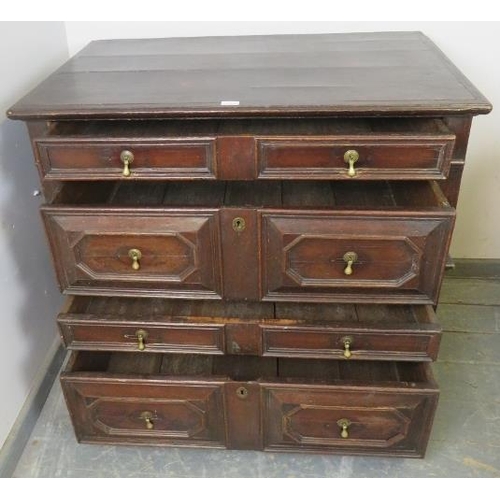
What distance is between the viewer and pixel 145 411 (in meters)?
1.21

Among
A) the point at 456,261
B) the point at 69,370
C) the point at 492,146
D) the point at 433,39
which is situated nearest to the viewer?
the point at 69,370

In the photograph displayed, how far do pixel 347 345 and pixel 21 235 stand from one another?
77 centimetres

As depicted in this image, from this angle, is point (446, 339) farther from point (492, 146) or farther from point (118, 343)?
point (118, 343)

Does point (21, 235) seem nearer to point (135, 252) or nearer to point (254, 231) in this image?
point (135, 252)

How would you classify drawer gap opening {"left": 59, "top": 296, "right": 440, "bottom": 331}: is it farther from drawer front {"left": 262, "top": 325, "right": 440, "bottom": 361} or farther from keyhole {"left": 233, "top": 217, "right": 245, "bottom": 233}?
keyhole {"left": 233, "top": 217, "right": 245, "bottom": 233}

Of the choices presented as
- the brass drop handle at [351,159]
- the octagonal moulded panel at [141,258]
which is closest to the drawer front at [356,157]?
the brass drop handle at [351,159]

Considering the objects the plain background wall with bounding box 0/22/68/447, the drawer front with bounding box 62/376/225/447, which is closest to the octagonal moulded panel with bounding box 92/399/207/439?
the drawer front with bounding box 62/376/225/447

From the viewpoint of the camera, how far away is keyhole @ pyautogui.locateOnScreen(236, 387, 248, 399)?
1129 mm

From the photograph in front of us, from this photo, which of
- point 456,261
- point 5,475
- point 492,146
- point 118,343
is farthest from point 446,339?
point 5,475

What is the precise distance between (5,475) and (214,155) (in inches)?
34.5

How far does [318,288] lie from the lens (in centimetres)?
105

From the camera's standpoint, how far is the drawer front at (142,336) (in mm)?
1108

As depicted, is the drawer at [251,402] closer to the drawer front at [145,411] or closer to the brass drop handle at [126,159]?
the drawer front at [145,411]

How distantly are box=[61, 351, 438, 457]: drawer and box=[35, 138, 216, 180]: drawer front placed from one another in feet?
1.43
